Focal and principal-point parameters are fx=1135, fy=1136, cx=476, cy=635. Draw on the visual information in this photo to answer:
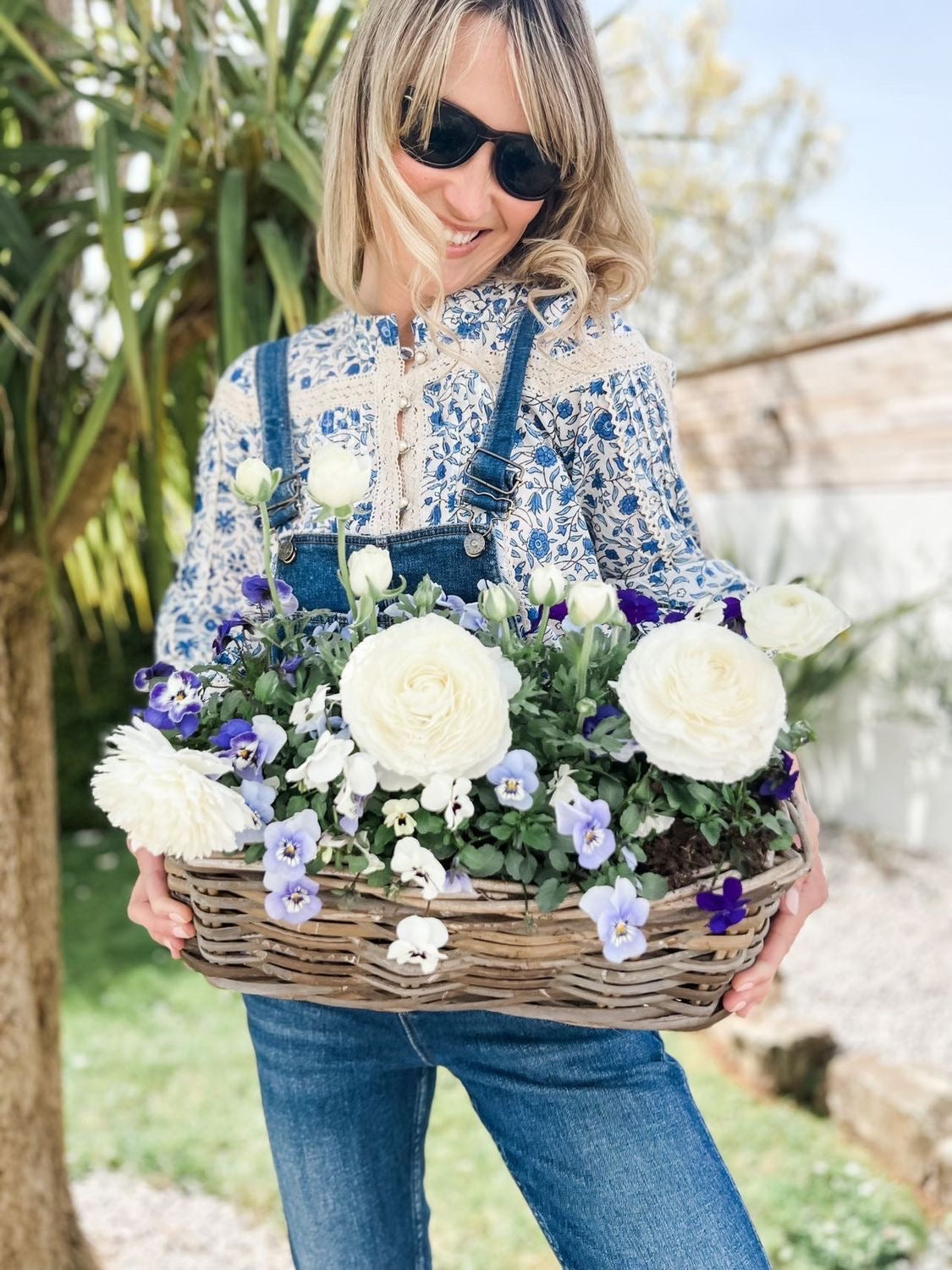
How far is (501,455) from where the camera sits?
48.1 inches

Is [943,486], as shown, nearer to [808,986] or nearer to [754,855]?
[808,986]

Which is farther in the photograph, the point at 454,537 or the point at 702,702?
the point at 454,537

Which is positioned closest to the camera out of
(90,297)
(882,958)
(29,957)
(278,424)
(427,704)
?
(427,704)

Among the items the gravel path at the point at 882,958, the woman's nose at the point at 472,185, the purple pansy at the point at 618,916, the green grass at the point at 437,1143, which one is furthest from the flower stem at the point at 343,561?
the gravel path at the point at 882,958

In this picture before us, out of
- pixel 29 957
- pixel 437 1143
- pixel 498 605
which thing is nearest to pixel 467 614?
pixel 498 605

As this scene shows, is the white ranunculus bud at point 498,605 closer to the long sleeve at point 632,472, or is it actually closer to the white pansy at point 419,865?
the white pansy at point 419,865

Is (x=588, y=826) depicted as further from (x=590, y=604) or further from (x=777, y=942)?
(x=777, y=942)

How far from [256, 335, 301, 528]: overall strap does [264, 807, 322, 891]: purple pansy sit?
47cm

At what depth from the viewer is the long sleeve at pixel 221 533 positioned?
4.56 ft

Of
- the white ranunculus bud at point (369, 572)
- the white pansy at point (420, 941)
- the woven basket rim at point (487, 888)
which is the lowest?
the white pansy at point (420, 941)

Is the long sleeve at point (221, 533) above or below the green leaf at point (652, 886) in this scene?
above

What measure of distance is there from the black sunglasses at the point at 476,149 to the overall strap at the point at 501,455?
→ 0.17 meters

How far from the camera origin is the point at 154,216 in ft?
6.43

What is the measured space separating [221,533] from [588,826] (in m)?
0.73
